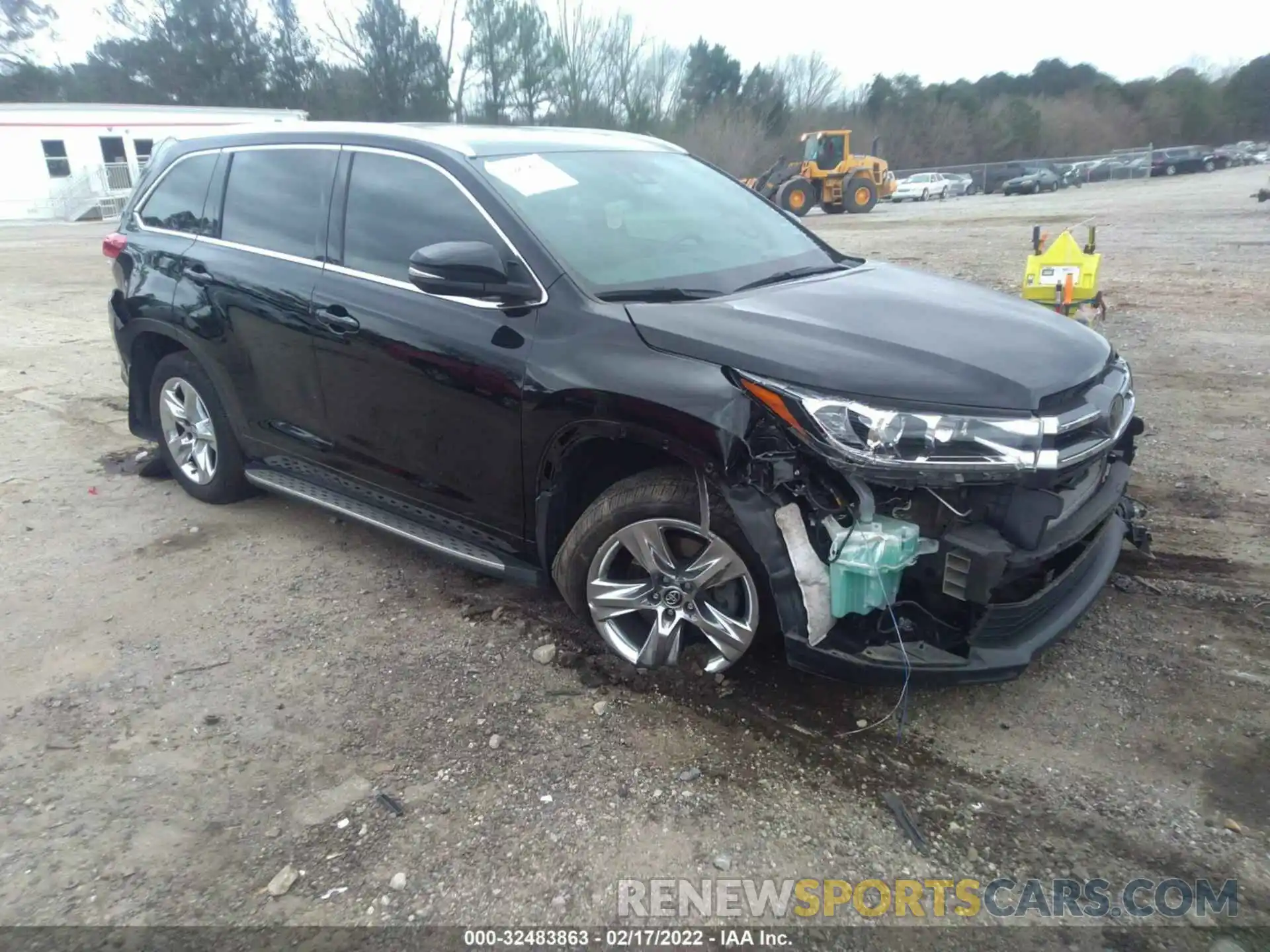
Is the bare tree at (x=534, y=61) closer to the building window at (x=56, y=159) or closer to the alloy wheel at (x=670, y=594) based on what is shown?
the building window at (x=56, y=159)

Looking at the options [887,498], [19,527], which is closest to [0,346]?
[19,527]

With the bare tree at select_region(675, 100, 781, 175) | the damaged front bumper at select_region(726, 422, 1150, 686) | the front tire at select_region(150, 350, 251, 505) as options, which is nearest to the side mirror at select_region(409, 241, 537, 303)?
the damaged front bumper at select_region(726, 422, 1150, 686)

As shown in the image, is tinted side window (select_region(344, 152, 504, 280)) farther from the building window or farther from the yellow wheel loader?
the building window

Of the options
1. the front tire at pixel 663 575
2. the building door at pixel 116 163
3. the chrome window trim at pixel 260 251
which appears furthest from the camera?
the building door at pixel 116 163

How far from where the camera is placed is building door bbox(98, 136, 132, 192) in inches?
1425

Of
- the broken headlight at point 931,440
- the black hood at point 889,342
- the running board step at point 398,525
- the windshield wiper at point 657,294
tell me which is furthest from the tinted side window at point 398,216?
the broken headlight at point 931,440

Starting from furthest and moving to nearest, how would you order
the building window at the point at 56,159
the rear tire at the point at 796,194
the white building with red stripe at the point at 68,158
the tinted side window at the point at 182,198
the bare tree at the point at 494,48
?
the bare tree at the point at 494,48, the building window at the point at 56,159, the white building with red stripe at the point at 68,158, the rear tire at the point at 796,194, the tinted side window at the point at 182,198

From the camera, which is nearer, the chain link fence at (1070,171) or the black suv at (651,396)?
the black suv at (651,396)

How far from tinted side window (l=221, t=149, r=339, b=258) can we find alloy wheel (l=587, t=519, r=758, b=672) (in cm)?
198

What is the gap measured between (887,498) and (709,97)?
67.7 m

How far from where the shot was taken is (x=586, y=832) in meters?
2.60

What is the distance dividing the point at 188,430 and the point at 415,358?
2.20 metres

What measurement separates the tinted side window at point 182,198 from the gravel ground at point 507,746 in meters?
1.60

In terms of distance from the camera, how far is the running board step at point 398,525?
351cm
